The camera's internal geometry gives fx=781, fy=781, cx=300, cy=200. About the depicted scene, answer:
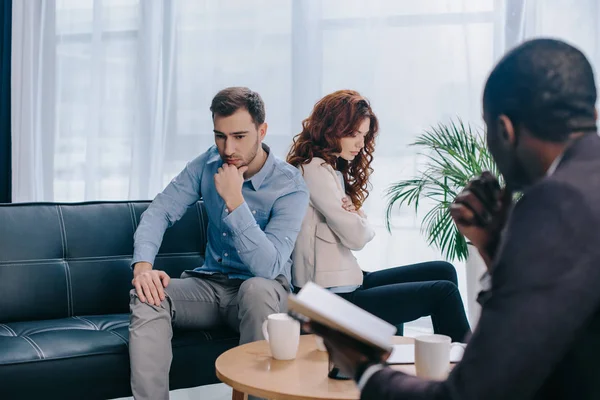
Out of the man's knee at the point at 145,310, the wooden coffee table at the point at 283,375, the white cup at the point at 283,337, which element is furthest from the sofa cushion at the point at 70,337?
the white cup at the point at 283,337

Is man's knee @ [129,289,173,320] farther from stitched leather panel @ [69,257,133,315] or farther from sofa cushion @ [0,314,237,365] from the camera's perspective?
stitched leather panel @ [69,257,133,315]

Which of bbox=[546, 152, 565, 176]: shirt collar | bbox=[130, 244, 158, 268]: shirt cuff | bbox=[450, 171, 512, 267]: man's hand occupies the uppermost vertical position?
bbox=[546, 152, 565, 176]: shirt collar

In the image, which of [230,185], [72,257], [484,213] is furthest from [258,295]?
[484,213]

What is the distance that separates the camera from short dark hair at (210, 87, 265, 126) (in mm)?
2453

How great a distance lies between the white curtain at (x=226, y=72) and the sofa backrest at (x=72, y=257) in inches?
48.0

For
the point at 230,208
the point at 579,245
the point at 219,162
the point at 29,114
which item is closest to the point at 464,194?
the point at 579,245

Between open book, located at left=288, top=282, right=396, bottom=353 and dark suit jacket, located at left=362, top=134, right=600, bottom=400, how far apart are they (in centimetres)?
12

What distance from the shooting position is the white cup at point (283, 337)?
69.7 inches

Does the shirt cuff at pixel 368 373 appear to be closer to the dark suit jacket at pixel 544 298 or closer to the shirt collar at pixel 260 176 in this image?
the dark suit jacket at pixel 544 298

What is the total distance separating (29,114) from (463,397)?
402 centimetres

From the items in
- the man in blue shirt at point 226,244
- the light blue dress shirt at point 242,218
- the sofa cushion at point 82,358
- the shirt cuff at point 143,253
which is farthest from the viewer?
the shirt cuff at point 143,253

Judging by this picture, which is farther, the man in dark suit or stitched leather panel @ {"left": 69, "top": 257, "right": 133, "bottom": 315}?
stitched leather panel @ {"left": 69, "top": 257, "right": 133, "bottom": 315}

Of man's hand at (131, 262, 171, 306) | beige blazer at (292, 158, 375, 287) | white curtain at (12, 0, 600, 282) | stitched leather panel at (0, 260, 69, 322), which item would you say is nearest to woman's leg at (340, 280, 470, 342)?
beige blazer at (292, 158, 375, 287)

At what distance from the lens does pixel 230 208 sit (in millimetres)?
2348
